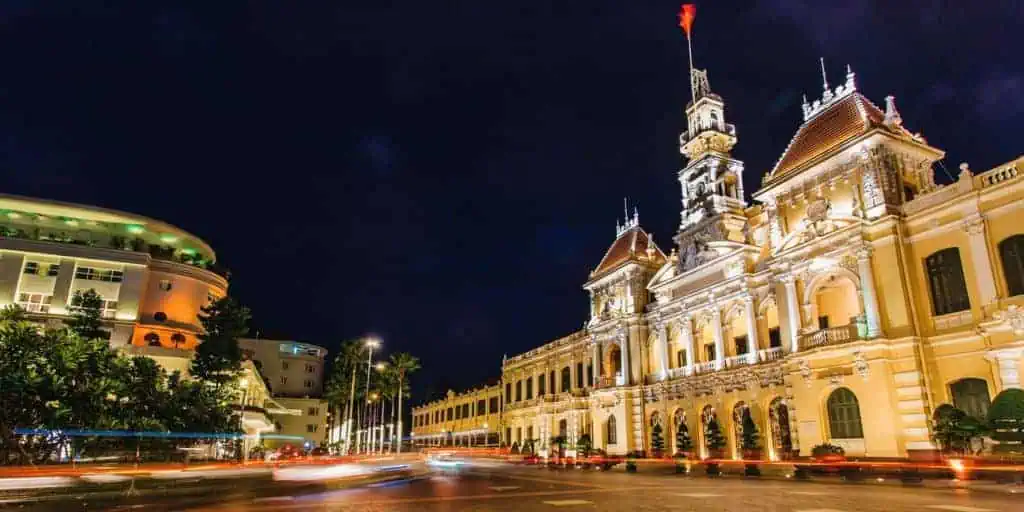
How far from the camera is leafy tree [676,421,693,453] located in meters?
41.7

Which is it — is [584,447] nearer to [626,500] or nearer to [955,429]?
[955,429]

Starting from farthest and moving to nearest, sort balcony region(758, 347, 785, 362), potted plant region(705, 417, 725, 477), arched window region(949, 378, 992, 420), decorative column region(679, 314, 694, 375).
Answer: decorative column region(679, 314, 694, 375), potted plant region(705, 417, 725, 477), balcony region(758, 347, 785, 362), arched window region(949, 378, 992, 420)

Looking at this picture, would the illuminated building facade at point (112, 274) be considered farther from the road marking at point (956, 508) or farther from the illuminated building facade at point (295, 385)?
the road marking at point (956, 508)

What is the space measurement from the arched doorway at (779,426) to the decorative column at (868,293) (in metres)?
8.70

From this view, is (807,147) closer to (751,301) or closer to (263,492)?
(751,301)

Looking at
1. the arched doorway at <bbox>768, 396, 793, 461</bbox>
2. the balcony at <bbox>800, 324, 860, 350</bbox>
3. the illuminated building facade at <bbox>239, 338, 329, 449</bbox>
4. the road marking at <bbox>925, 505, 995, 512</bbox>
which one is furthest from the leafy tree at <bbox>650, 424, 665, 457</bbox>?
the illuminated building facade at <bbox>239, 338, 329, 449</bbox>

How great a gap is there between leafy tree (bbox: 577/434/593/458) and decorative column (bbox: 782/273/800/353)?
2054 centimetres

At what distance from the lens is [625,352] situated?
5019cm

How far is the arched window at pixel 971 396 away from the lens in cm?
2505

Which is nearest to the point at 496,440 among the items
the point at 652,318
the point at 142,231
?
the point at 652,318

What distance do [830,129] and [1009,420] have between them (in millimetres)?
18652

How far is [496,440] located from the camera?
75.6 m

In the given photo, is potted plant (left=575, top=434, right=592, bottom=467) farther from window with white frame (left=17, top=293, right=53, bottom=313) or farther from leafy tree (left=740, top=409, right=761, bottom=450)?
window with white frame (left=17, top=293, right=53, bottom=313)

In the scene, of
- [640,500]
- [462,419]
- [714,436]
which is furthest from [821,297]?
[462,419]
